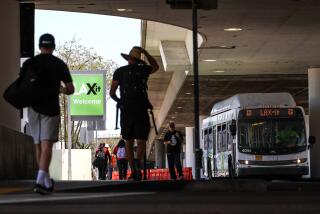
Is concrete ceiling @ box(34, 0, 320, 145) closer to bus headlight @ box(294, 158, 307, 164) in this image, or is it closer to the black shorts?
bus headlight @ box(294, 158, 307, 164)

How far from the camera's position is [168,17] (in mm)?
24609

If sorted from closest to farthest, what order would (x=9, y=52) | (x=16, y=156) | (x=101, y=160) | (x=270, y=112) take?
(x=16, y=156), (x=9, y=52), (x=270, y=112), (x=101, y=160)

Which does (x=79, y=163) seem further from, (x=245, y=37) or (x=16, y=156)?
(x=16, y=156)

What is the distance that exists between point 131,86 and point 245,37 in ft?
54.4

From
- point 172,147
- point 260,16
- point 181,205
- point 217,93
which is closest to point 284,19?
point 260,16

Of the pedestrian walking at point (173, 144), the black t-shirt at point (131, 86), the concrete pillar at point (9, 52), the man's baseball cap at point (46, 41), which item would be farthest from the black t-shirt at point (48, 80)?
the pedestrian walking at point (173, 144)

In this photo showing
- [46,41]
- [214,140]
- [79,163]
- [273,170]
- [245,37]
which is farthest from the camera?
[79,163]

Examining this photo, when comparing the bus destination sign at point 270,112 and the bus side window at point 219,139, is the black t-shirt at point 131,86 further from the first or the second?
the bus side window at point 219,139

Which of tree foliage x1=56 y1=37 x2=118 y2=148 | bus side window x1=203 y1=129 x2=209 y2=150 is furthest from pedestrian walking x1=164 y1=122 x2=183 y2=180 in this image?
tree foliage x1=56 y1=37 x2=118 y2=148

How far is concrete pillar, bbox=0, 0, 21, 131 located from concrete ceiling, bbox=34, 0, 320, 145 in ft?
7.93

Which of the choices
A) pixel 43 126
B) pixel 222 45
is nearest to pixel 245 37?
pixel 222 45

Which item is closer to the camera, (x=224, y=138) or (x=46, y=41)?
(x=46, y=41)

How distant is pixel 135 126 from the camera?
41.1ft

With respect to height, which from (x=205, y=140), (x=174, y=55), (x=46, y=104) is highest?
(x=174, y=55)
